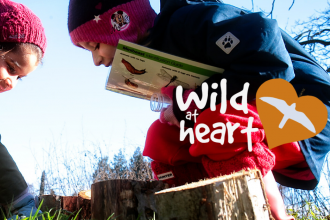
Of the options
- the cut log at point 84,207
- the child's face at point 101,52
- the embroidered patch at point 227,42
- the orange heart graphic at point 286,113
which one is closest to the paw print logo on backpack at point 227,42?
the embroidered patch at point 227,42

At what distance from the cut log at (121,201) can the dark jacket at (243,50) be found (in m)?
0.45

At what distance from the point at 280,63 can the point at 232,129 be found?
1.23 ft

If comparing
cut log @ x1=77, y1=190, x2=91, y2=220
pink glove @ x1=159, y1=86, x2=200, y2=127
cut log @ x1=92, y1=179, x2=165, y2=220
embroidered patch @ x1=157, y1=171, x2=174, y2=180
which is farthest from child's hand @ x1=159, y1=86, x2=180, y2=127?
cut log @ x1=77, y1=190, x2=91, y2=220

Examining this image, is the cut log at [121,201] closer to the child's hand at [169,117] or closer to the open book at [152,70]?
the child's hand at [169,117]

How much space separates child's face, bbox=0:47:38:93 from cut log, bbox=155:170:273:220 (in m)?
1.25

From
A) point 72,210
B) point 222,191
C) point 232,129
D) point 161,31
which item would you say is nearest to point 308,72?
point 232,129

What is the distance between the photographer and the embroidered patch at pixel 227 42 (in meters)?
1.40

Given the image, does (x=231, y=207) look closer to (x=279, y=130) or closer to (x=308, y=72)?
(x=279, y=130)

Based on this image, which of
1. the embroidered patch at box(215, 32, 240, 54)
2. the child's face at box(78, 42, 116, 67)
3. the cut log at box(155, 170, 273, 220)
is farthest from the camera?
the child's face at box(78, 42, 116, 67)

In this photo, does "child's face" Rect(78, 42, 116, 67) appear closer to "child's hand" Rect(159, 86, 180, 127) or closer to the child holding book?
the child holding book

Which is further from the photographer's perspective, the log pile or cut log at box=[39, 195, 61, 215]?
cut log at box=[39, 195, 61, 215]

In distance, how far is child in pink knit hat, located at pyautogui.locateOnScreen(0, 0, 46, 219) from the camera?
1560mm

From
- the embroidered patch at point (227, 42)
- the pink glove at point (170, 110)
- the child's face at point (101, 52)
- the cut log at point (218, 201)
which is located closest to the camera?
the cut log at point (218, 201)

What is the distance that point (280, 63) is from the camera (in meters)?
1.36
